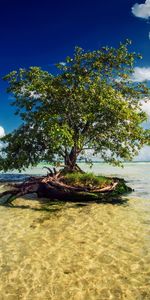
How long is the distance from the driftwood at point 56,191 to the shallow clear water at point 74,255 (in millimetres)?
3907

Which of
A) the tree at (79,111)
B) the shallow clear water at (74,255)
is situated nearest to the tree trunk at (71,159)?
the tree at (79,111)

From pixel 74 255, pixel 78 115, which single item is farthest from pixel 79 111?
pixel 74 255

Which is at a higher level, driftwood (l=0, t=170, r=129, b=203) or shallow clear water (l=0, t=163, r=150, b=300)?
driftwood (l=0, t=170, r=129, b=203)

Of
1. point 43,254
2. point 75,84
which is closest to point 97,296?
point 43,254

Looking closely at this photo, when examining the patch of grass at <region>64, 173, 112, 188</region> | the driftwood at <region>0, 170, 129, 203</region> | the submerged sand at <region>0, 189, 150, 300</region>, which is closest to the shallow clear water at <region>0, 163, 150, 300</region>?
the submerged sand at <region>0, 189, 150, 300</region>

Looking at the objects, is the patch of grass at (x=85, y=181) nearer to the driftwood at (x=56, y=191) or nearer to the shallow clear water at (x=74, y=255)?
the driftwood at (x=56, y=191)

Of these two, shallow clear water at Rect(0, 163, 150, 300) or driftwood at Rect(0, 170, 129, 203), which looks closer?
shallow clear water at Rect(0, 163, 150, 300)

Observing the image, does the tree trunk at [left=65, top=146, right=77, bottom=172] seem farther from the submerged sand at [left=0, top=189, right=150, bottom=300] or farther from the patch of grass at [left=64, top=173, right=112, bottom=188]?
the submerged sand at [left=0, top=189, right=150, bottom=300]

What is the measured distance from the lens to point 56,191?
2469 cm

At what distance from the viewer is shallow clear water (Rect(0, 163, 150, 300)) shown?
9.30 meters

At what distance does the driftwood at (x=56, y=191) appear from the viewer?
24134 millimetres

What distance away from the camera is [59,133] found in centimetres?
2716

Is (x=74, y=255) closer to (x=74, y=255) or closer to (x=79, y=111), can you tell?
(x=74, y=255)

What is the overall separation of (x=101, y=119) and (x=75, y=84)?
4.69 meters
